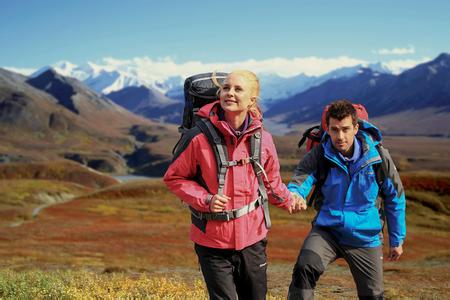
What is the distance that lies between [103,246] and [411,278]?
83.6ft

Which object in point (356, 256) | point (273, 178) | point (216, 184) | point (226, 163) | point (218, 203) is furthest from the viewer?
point (356, 256)

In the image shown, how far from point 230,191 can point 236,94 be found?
1232mm

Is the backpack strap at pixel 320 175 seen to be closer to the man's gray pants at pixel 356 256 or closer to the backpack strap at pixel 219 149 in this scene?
the man's gray pants at pixel 356 256

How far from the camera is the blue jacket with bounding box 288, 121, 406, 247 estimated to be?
22.0ft

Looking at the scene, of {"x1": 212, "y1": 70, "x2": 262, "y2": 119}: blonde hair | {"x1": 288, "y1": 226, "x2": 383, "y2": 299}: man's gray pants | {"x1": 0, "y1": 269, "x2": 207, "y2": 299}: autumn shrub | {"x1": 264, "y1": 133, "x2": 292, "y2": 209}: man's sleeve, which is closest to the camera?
{"x1": 212, "y1": 70, "x2": 262, "y2": 119}: blonde hair

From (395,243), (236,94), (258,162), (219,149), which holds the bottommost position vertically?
(395,243)

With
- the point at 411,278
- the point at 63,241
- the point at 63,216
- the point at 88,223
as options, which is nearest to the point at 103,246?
the point at 63,241

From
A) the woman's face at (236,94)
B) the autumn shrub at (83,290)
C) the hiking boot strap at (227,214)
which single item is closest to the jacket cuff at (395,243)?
the hiking boot strap at (227,214)

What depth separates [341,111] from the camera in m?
6.69

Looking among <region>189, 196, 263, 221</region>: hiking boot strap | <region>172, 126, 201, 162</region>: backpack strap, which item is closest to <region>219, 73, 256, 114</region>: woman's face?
<region>172, 126, 201, 162</region>: backpack strap

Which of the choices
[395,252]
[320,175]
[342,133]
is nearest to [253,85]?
[342,133]

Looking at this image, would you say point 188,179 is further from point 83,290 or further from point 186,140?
point 83,290

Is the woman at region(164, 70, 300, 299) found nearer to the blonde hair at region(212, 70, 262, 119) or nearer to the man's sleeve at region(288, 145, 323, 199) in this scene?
the blonde hair at region(212, 70, 262, 119)

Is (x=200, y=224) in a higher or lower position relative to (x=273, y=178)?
lower
